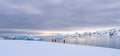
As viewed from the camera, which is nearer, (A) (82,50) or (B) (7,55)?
(B) (7,55)

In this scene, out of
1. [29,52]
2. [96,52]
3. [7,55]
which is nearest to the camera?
[7,55]

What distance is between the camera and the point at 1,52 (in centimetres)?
687

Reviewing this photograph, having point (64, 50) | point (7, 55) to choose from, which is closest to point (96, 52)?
point (64, 50)

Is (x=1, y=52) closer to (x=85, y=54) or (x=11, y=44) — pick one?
(x=11, y=44)

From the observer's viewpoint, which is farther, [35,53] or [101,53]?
[101,53]

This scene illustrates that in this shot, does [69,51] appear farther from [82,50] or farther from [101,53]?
[101,53]

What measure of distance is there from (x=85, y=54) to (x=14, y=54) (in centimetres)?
260

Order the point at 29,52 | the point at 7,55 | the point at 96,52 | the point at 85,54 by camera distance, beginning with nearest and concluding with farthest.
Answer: the point at 7,55 → the point at 29,52 → the point at 85,54 → the point at 96,52

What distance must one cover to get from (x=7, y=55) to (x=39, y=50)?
1288 mm

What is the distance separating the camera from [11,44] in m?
7.81

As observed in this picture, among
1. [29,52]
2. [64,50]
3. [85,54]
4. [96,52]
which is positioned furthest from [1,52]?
[96,52]

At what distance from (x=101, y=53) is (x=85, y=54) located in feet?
2.59

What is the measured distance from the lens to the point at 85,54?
761 centimetres

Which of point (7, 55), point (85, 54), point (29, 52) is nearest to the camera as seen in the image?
point (7, 55)
